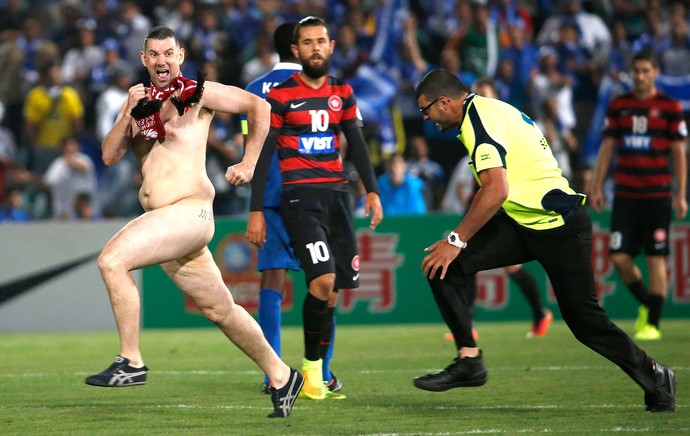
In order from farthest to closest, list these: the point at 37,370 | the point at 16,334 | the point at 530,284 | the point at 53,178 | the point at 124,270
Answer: the point at 53,178
the point at 16,334
the point at 530,284
the point at 37,370
the point at 124,270

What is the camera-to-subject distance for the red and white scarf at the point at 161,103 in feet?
23.1

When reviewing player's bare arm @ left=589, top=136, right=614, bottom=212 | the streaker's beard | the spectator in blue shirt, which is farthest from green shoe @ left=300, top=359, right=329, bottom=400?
the spectator in blue shirt

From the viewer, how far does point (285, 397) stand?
7.23m

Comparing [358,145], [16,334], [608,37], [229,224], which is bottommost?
[16,334]

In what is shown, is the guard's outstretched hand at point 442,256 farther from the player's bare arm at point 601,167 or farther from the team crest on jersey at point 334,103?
the player's bare arm at point 601,167

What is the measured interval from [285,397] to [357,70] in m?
11.2

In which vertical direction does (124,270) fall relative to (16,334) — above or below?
above

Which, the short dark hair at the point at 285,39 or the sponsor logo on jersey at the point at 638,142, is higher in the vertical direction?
the short dark hair at the point at 285,39

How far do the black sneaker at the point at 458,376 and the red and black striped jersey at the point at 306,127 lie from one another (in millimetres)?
1685

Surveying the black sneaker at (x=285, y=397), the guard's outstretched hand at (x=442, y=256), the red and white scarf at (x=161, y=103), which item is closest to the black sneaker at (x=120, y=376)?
the black sneaker at (x=285, y=397)

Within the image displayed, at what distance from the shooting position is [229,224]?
15297mm

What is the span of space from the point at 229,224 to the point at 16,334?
9.50 feet

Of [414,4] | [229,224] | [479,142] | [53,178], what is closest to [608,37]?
[414,4]

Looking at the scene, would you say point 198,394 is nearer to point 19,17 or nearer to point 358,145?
point 358,145
